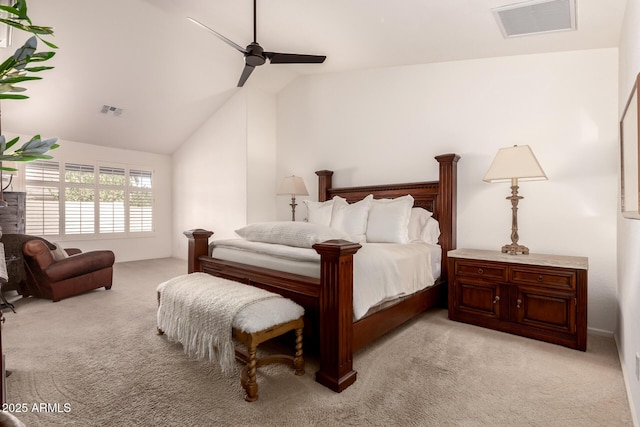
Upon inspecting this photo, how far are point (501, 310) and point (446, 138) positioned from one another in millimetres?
1978

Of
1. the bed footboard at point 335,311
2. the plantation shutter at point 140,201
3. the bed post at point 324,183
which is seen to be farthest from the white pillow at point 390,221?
the plantation shutter at point 140,201

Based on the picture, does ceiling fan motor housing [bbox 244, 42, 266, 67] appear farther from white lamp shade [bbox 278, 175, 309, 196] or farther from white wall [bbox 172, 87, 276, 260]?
white wall [bbox 172, 87, 276, 260]

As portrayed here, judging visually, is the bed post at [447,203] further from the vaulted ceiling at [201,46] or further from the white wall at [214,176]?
the white wall at [214,176]

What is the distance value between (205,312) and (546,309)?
2674mm

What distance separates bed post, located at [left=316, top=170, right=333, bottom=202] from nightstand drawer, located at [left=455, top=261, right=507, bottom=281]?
7.34ft

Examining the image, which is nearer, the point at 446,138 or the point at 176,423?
the point at 176,423

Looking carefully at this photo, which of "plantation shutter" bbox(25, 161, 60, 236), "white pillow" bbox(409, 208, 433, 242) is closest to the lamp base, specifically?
"white pillow" bbox(409, 208, 433, 242)

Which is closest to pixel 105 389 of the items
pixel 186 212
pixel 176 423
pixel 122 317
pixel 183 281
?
pixel 176 423

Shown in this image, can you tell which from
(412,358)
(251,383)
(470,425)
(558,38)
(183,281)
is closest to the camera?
(470,425)

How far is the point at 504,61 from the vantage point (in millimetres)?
3361

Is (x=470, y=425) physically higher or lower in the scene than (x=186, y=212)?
lower

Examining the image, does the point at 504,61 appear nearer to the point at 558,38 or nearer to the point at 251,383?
the point at 558,38

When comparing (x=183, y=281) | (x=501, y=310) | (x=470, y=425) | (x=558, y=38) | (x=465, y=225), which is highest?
(x=558, y=38)

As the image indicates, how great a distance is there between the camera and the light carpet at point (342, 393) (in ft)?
5.63
